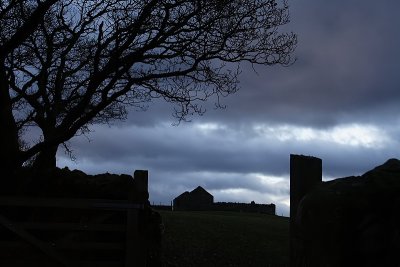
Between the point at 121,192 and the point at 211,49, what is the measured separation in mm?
5539

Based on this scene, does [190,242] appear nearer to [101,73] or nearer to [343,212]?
[101,73]

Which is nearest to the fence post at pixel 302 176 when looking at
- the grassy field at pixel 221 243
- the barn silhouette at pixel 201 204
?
the grassy field at pixel 221 243

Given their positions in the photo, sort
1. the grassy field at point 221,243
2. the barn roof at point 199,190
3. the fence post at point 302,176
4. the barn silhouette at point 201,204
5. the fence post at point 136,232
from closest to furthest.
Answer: the fence post at point 302,176, the fence post at point 136,232, the grassy field at point 221,243, the barn silhouette at point 201,204, the barn roof at point 199,190

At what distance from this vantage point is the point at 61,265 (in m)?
10.0

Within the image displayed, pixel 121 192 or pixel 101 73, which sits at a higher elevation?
pixel 101 73

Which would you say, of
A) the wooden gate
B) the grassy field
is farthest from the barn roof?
the wooden gate

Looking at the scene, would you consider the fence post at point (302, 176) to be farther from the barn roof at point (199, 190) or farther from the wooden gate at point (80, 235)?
the barn roof at point (199, 190)

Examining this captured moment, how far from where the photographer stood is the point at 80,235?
408 inches

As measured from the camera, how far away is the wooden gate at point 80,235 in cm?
994

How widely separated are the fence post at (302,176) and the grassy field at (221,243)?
32.4 feet

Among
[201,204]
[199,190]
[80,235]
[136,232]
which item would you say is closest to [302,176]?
[136,232]

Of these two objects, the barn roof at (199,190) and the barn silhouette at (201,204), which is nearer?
the barn silhouette at (201,204)

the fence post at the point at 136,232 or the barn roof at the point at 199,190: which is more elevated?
the barn roof at the point at 199,190

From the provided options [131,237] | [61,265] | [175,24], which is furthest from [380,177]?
[175,24]
